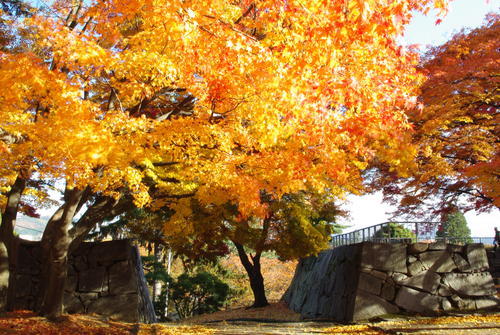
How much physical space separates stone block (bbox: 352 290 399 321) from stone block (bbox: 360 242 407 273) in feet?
2.84

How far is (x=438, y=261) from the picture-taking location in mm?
12797

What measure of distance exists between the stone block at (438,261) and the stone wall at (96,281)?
9159mm

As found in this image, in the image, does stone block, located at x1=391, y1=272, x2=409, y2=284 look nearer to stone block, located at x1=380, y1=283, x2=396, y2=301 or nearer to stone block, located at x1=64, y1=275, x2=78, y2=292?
stone block, located at x1=380, y1=283, x2=396, y2=301

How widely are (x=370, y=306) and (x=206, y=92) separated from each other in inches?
312

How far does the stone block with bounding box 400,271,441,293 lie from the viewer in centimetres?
1248

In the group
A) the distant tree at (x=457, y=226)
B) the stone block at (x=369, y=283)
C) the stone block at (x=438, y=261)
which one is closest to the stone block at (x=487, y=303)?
the stone block at (x=438, y=261)

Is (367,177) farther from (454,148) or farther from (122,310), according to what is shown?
(122,310)

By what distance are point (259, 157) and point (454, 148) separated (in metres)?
8.85

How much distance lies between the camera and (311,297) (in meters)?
17.2

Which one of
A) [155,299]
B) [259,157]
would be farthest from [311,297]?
[155,299]

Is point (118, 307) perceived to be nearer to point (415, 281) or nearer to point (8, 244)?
point (8, 244)

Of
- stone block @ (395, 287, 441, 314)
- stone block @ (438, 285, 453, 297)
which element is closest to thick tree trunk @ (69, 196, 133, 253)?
stone block @ (395, 287, 441, 314)

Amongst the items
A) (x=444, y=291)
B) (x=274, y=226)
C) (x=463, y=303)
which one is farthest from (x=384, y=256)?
(x=274, y=226)

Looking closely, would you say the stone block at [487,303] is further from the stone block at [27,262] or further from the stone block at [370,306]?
the stone block at [27,262]
